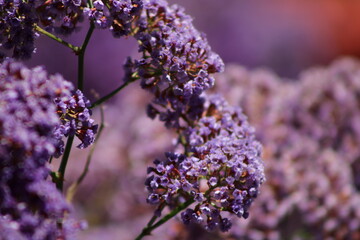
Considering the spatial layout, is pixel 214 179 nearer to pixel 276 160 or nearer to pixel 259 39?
pixel 276 160

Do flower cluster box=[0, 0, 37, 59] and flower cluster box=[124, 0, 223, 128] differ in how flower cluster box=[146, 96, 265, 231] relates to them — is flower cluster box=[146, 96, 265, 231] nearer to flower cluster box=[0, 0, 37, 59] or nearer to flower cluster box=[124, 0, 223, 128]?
flower cluster box=[124, 0, 223, 128]

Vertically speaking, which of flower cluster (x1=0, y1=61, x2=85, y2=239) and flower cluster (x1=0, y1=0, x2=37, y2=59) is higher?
flower cluster (x1=0, y1=0, x2=37, y2=59)

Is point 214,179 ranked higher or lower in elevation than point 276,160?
lower

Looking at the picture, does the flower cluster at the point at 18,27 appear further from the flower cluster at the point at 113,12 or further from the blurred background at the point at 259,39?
the blurred background at the point at 259,39

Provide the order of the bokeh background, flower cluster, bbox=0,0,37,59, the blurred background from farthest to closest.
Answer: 1. the blurred background
2. the bokeh background
3. flower cluster, bbox=0,0,37,59

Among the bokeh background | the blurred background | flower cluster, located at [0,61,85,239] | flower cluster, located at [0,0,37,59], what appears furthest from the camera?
the blurred background

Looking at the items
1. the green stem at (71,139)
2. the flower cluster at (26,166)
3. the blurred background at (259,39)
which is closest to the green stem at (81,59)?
the green stem at (71,139)

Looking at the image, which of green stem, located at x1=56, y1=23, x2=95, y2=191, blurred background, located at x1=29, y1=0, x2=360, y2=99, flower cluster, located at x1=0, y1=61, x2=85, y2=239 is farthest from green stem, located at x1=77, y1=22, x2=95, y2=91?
blurred background, located at x1=29, y1=0, x2=360, y2=99

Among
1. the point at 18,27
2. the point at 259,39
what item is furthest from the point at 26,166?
the point at 259,39
